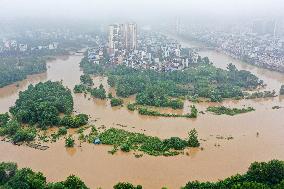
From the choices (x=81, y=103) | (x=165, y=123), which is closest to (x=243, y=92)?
(x=165, y=123)

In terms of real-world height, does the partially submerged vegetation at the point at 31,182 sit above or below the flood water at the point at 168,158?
above

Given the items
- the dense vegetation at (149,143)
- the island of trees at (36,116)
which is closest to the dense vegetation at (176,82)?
the island of trees at (36,116)

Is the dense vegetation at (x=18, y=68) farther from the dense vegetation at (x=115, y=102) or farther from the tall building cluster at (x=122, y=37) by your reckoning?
the dense vegetation at (x=115, y=102)

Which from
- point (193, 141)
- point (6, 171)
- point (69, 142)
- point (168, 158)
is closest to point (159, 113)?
point (193, 141)

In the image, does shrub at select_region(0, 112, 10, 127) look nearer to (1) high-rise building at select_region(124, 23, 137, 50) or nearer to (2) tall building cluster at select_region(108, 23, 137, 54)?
(2) tall building cluster at select_region(108, 23, 137, 54)

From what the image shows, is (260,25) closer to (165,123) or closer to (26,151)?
(165,123)

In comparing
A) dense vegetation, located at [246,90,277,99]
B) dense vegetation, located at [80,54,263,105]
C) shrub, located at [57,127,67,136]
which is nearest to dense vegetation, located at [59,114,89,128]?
shrub, located at [57,127,67,136]
